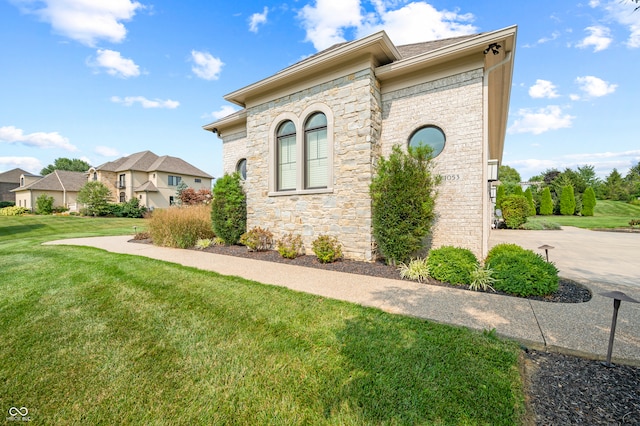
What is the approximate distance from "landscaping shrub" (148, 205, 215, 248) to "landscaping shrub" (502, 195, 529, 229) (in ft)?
56.5

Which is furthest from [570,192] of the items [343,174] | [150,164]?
[150,164]

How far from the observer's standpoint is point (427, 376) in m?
2.10

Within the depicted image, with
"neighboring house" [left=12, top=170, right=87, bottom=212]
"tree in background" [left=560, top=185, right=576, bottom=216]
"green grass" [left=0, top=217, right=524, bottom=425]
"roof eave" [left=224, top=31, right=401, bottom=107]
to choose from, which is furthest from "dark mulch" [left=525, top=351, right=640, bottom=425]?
"neighboring house" [left=12, top=170, right=87, bottom=212]

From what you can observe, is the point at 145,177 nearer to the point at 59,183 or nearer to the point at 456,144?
the point at 59,183

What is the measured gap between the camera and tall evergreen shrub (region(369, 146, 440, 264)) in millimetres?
5574

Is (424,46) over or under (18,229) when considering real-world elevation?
over

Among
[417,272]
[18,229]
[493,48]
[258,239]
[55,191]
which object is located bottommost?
[18,229]

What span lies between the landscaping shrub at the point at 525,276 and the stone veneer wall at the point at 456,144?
1.50m

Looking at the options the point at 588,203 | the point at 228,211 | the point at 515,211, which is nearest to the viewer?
the point at 228,211

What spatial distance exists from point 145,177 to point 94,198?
251 inches

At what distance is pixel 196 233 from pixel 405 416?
9.16 meters

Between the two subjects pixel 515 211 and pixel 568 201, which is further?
pixel 568 201

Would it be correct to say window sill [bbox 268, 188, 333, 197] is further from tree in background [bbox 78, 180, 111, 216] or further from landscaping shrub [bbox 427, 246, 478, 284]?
tree in background [bbox 78, 180, 111, 216]

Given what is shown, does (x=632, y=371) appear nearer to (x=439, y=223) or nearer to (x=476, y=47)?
(x=439, y=223)
